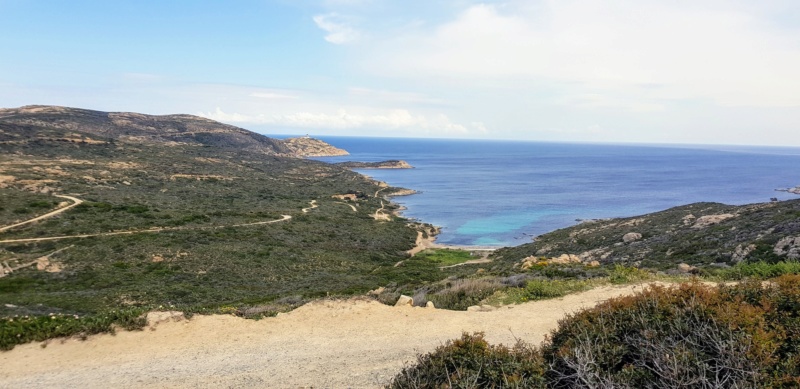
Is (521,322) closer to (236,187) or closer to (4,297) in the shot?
(4,297)

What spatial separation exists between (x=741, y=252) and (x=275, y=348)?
22.1 metres

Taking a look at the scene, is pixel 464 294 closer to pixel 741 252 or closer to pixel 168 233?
pixel 741 252

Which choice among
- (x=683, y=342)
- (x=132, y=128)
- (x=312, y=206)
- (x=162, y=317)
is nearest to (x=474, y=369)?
(x=683, y=342)

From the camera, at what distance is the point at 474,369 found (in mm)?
5590

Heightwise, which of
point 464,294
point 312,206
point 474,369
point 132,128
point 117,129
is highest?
point 132,128

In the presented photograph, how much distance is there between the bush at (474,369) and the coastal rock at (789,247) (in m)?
19.2

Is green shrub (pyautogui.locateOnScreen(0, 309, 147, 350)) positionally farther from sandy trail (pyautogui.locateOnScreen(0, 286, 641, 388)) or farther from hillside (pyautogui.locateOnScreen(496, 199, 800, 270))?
hillside (pyautogui.locateOnScreen(496, 199, 800, 270))

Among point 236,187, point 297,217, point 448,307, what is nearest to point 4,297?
point 448,307

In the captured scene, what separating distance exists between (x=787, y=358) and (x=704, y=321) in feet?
2.87

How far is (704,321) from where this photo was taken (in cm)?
570

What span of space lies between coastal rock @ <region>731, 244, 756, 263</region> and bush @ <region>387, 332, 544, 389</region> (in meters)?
19.8

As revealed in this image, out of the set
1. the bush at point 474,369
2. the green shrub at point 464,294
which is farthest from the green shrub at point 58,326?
the bush at point 474,369

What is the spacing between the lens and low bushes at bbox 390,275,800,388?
189 inches

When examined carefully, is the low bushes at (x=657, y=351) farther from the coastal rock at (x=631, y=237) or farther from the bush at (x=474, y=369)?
the coastal rock at (x=631, y=237)
